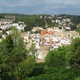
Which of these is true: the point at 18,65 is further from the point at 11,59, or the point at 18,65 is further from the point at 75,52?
the point at 75,52

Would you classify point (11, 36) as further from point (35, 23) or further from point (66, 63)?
point (35, 23)

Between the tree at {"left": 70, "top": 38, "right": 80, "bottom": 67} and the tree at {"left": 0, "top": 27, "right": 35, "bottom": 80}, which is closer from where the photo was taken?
the tree at {"left": 0, "top": 27, "right": 35, "bottom": 80}

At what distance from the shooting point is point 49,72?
43.5 m

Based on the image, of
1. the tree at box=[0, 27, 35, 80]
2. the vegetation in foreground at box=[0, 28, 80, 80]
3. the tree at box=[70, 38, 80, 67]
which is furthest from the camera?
the tree at box=[70, 38, 80, 67]

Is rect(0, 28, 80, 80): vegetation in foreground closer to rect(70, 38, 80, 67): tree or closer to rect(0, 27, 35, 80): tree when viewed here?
rect(0, 27, 35, 80): tree

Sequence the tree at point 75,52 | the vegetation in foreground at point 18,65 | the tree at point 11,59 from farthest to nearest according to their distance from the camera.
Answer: the tree at point 75,52
the tree at point 11,59
the vegetation in foreground at point 18,65

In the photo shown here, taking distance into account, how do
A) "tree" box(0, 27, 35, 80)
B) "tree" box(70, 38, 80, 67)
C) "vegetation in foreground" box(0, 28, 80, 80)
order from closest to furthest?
"vegetation in foreground" box(0, 28, 80, 80)
"tree" box(0, 27, 35, 80)
"tree" box(70, 38, 80, 67)

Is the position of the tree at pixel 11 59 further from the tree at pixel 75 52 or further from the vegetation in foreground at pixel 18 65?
the tree at pixel 75 52

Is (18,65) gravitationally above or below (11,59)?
below

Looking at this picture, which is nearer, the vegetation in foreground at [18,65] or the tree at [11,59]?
the vegetation in foreground at [18,65]

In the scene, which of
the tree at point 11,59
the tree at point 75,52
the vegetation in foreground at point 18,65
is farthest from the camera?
the tree at point 75,52

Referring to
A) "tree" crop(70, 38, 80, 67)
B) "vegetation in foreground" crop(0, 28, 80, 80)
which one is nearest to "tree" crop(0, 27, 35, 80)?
"vegetation in foreground" crop(0, 28, 80, 80)

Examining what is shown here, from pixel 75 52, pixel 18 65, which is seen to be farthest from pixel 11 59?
pixel 75 52

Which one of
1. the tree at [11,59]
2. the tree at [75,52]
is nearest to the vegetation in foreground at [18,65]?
the tree at [11,59]
